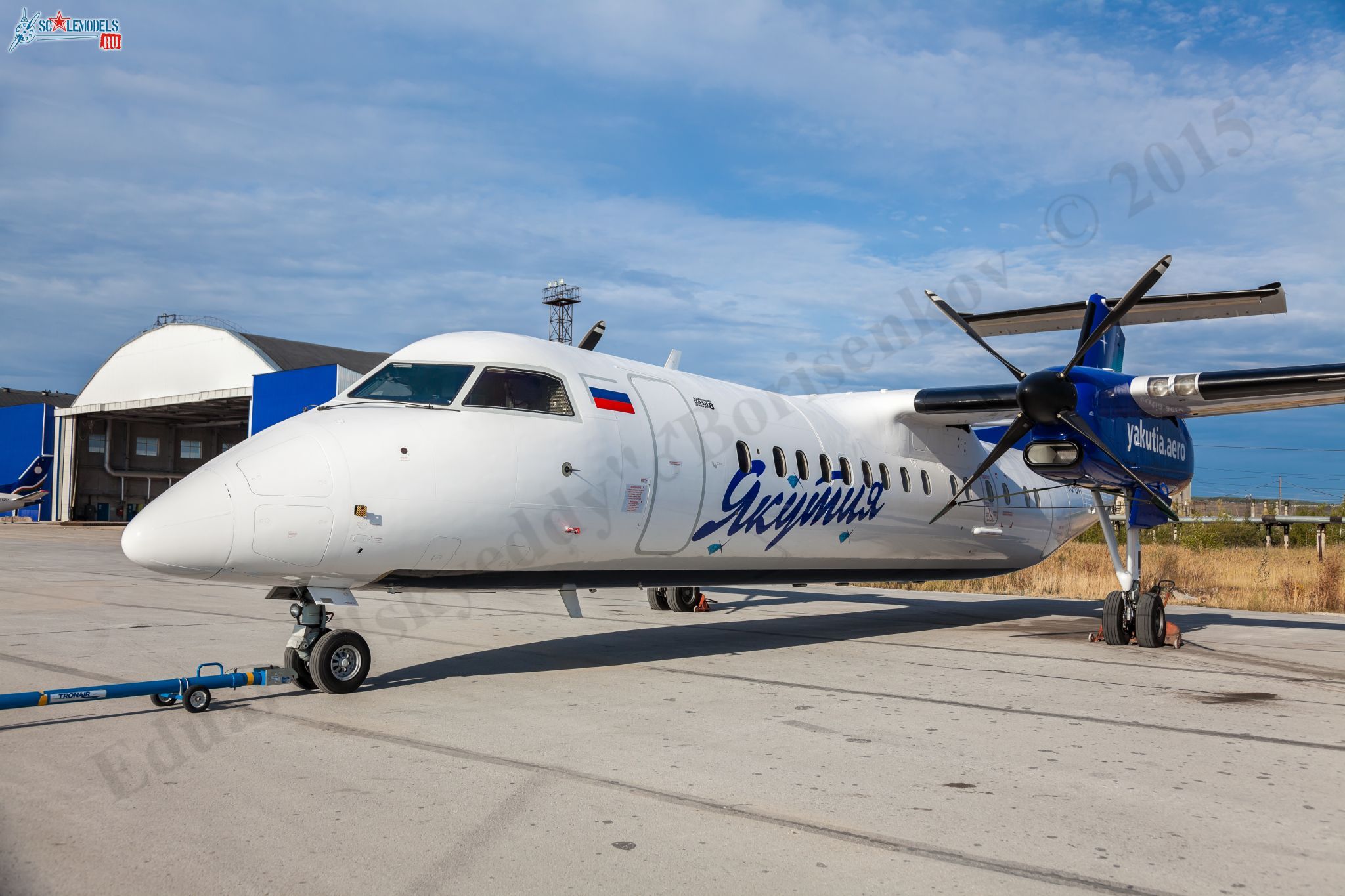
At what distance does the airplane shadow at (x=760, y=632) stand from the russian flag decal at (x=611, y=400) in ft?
8.40

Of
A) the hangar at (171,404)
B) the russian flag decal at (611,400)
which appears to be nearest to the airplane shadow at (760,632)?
the russian flag decal at (611,400)

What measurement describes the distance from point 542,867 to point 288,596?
4.78 metres

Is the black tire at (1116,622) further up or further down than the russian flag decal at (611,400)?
further down

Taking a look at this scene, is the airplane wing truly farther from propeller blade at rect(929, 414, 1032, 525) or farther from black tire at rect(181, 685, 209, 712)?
black tire at rect(181, 685, 209, 712)

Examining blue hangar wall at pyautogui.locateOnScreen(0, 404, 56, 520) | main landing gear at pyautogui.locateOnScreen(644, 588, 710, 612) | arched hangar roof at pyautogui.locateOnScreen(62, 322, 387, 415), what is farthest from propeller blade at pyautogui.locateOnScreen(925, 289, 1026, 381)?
blue hangar wall at pyautogui.locateOnScreen(0, 404, 56, 520)

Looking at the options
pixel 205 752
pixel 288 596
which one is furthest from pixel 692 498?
pixel 205 752

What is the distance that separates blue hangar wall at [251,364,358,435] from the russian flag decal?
96.6ft

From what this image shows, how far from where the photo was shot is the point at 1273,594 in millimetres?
21875

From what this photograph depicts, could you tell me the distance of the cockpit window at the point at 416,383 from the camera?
805 centimetres

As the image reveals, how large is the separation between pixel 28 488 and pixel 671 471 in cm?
5213

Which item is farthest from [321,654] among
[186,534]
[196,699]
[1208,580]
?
[1208,580]

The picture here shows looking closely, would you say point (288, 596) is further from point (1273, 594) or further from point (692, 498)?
point (1273, 594)

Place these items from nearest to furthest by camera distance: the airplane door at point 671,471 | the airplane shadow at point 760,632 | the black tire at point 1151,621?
the airplane door at point 671,471
the airplane shadow at point 760,632
the black tire at point 1151,621

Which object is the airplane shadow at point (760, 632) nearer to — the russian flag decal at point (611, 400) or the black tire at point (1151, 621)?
the black tire at point (1151, 621)
